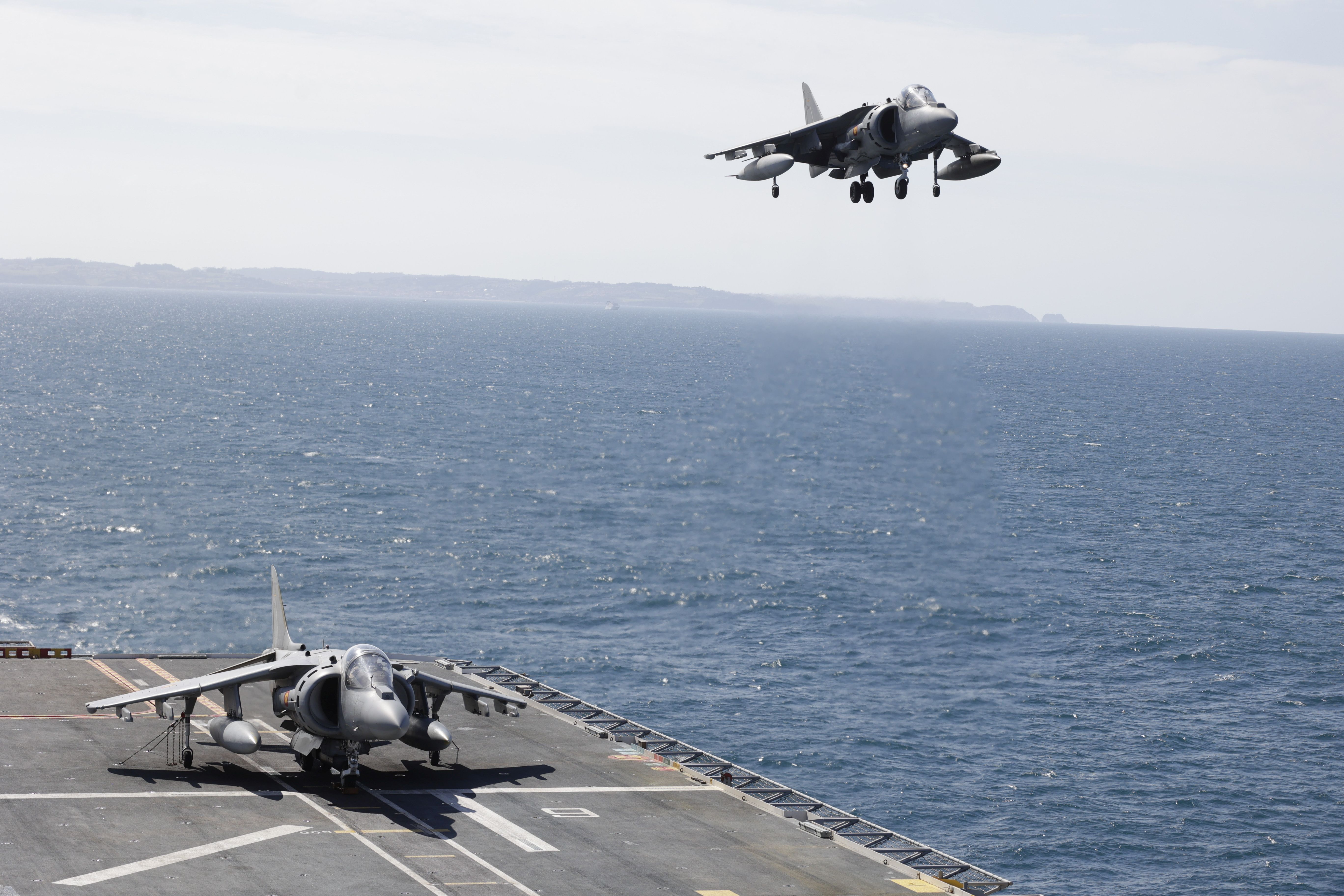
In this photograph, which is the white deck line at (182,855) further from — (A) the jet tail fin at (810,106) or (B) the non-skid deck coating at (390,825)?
(A) the jet tail fin at (810,106)

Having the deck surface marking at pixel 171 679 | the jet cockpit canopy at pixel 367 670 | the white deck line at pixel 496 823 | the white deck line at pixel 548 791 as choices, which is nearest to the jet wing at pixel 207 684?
the jet cockpit canopy at pixel 367 670

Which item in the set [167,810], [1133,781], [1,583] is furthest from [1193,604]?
[1,583]

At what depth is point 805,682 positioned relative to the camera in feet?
273

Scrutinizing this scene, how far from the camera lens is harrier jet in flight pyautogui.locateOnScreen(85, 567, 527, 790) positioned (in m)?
44.4

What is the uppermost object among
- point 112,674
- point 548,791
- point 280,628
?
point 280,628

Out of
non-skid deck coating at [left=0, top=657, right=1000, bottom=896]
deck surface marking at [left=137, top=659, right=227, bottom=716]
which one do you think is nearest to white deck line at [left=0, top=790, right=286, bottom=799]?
non-skid deck coating at [left=0, top=657, right=1000, bottom=896]

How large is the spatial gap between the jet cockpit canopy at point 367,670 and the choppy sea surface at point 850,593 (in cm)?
1998

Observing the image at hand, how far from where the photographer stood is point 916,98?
3369 cm

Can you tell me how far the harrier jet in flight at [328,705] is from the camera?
44438mm

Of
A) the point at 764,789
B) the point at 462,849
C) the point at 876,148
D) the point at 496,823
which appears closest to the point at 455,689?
the point at 496,823

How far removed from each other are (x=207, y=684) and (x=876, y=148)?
3074 centimetres

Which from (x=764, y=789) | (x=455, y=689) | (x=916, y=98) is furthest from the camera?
(x=764, y=789)

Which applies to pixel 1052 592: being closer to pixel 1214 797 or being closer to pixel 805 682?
pixel 805 682

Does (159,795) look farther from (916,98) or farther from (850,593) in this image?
(850,593)
